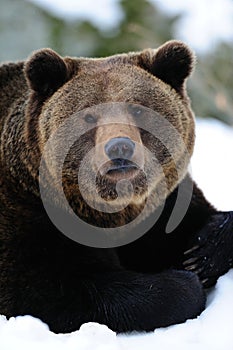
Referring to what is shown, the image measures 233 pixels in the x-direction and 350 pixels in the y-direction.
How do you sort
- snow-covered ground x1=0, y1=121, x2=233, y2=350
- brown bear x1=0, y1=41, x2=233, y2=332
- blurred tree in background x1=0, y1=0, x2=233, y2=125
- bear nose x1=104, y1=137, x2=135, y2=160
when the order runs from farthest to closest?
blurred tree in background x1=0, y1=0, x2=233, y2=125 < brown bear x1=0, y1=41, x2=233, y2=332 < bear nose x1=104, y1=137, x2=135, y2=160 < snow-covered ground x1=0, y1=121, x2=233, y2=350

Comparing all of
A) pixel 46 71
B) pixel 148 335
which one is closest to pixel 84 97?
pixel 46 71

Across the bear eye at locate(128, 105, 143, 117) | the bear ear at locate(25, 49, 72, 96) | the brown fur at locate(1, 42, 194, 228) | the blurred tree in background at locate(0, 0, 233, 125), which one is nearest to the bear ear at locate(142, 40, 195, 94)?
the brown fur at locate(1, 42, 194, 228)

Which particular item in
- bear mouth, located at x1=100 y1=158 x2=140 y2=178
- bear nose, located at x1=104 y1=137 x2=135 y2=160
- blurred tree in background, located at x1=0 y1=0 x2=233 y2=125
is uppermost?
bear nose, located at x1=104 y1=137 x2=135 y2=160

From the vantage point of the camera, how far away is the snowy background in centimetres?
344

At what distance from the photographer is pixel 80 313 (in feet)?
12.8

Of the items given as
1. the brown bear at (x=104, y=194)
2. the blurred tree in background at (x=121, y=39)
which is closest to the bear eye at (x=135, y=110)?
the brown bear at (x=104, y=194)

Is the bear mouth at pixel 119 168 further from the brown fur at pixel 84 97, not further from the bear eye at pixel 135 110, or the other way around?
the bear eye at pixel 135 110

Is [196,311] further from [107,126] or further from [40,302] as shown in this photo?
[107,126]

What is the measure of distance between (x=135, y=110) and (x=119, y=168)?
43 cm

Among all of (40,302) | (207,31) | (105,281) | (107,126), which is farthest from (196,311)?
(207,31)

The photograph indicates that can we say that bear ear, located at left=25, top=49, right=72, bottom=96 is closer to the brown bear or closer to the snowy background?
the brown bear

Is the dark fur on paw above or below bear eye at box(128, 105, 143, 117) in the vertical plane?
below

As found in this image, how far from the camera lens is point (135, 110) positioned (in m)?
4.17

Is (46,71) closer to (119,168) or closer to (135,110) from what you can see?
(135,110)
